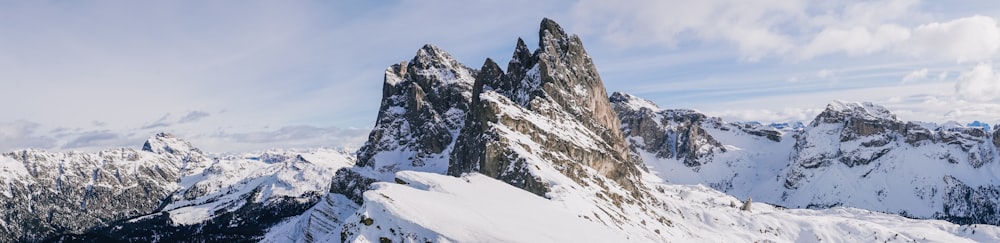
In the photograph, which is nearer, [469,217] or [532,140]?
[469,217]

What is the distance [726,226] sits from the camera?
165500 mm

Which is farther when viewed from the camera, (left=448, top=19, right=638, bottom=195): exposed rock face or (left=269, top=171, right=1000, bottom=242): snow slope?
(left=448, top=19, right=638, bottom=195): exposed rock face

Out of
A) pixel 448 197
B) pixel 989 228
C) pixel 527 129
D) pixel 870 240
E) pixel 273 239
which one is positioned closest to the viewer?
pixel 448 197

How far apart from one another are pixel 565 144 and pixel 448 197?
Answer: 226 ft

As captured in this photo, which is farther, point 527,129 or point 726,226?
point 726,226

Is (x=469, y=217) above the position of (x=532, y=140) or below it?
below

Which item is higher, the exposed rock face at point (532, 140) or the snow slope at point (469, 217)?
the exposed rock face at point (532, 140)

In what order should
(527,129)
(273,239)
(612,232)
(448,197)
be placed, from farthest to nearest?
(273,239) → (527,129) → (612,232) → (448,197)

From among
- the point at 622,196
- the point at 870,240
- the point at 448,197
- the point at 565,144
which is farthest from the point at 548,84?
the point at 448,197

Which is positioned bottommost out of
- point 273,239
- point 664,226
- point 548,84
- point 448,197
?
point 273,239

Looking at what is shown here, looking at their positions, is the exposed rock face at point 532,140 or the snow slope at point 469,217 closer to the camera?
the snow slope at point 469,217

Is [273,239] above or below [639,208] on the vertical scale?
below

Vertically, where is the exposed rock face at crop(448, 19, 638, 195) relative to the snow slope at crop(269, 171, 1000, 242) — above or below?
above

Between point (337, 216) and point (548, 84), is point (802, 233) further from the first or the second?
point (337, 216)
